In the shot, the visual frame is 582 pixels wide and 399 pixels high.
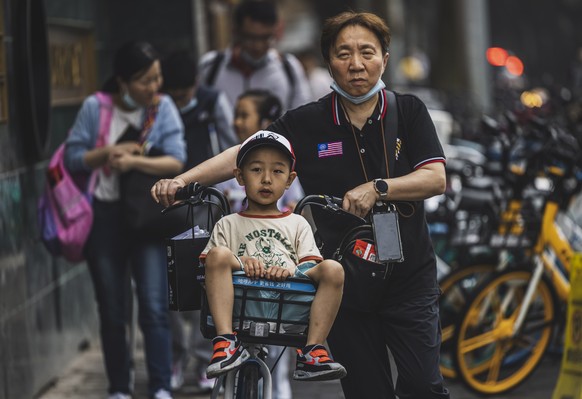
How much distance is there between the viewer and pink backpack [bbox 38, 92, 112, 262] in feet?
22.9

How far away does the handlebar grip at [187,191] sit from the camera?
4547 mm

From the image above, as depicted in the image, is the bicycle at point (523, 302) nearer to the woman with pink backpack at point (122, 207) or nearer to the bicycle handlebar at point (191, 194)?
the woman with pink backpack at point (122, 207)

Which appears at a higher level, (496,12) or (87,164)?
(496,12)

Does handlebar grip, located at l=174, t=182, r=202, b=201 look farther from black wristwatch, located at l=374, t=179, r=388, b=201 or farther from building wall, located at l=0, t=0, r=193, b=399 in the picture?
building wall, located at l=0, t=0, r=193, b=399

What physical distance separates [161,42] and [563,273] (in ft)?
14.3

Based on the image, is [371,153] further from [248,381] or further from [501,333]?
[501,333]

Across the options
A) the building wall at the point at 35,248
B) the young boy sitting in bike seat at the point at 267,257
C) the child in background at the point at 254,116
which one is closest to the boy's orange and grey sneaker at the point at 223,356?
the young boy sitting in bike seat at the point at 267,257

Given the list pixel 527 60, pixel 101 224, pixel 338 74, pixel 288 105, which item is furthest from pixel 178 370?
pixel 527 60

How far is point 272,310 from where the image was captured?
4285mm

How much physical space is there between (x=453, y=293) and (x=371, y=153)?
3181mm

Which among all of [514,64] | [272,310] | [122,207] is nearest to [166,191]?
[272,310]

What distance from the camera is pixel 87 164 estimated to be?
22.8ft

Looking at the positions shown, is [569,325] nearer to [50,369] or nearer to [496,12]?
[50,369]

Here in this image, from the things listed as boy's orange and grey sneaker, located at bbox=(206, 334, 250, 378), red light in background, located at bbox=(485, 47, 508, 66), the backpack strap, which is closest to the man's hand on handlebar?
boy's orange and grey sneaker, located at bbox=(206, 334, 250, 378)
